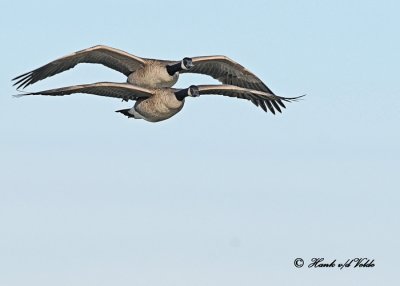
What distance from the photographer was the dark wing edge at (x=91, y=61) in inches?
1244

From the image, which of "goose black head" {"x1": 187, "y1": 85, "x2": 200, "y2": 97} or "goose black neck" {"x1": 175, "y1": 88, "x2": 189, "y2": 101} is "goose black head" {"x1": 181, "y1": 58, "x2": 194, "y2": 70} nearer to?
"goose black head" {"x1": 187, "y1": 85, "x2": 200, "y2": 97}

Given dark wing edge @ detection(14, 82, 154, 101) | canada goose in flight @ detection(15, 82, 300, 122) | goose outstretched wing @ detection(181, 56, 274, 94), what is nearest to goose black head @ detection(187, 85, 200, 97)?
canada goose in flight @ detection(15, 82, 300, 122)

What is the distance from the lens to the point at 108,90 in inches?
1192

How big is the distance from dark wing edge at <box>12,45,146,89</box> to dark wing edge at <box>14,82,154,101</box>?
1385 mm

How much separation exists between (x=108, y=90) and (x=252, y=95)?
568 centimetres

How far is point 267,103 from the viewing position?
35.9 meters


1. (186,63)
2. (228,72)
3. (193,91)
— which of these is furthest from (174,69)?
(228,72)

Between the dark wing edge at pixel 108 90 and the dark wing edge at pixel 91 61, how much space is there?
139cm

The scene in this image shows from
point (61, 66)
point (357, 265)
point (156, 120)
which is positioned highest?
point (61, 66)

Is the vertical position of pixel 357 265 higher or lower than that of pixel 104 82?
lower

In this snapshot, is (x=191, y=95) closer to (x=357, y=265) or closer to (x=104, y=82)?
(x=104, y=82)

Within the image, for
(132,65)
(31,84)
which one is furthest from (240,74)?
(31,84)

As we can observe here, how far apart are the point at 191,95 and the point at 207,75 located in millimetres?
5637

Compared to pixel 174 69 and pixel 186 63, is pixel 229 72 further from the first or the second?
pixel 174 69
